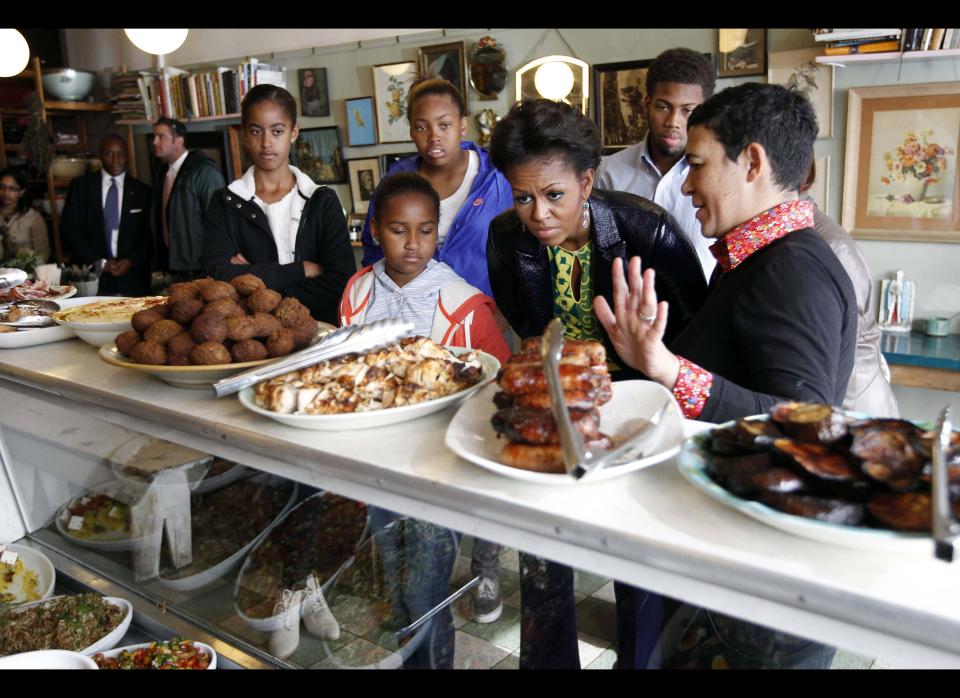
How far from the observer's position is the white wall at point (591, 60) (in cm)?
426

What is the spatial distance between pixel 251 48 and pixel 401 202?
513 centimetres

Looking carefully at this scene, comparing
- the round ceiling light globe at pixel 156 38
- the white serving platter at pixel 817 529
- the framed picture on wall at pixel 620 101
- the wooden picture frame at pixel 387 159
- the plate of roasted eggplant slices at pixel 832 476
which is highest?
the round ceiling light globe at pixel 156 38

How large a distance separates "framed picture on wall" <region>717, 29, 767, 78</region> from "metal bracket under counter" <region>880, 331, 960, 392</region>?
1726 millimetres

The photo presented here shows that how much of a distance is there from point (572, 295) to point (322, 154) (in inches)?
180

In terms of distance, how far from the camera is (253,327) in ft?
5.63

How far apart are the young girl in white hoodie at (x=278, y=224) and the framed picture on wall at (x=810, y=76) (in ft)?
8.71

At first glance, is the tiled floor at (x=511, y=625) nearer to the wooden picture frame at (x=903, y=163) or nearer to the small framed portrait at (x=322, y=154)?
the wooden picture frame at (x=903, y=163)

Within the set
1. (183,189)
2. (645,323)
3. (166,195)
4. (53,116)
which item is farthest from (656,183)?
(53,116)

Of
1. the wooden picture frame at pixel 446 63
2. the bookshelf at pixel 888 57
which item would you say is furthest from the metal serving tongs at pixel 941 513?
the wooden picture frame at pixel 446 63

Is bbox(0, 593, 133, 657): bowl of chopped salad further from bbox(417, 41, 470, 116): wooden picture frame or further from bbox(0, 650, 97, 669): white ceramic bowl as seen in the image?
bbox(417, 41, 470, 116): wooden picture frame

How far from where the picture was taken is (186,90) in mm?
7160

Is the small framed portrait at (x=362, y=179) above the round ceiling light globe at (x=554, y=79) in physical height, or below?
below
